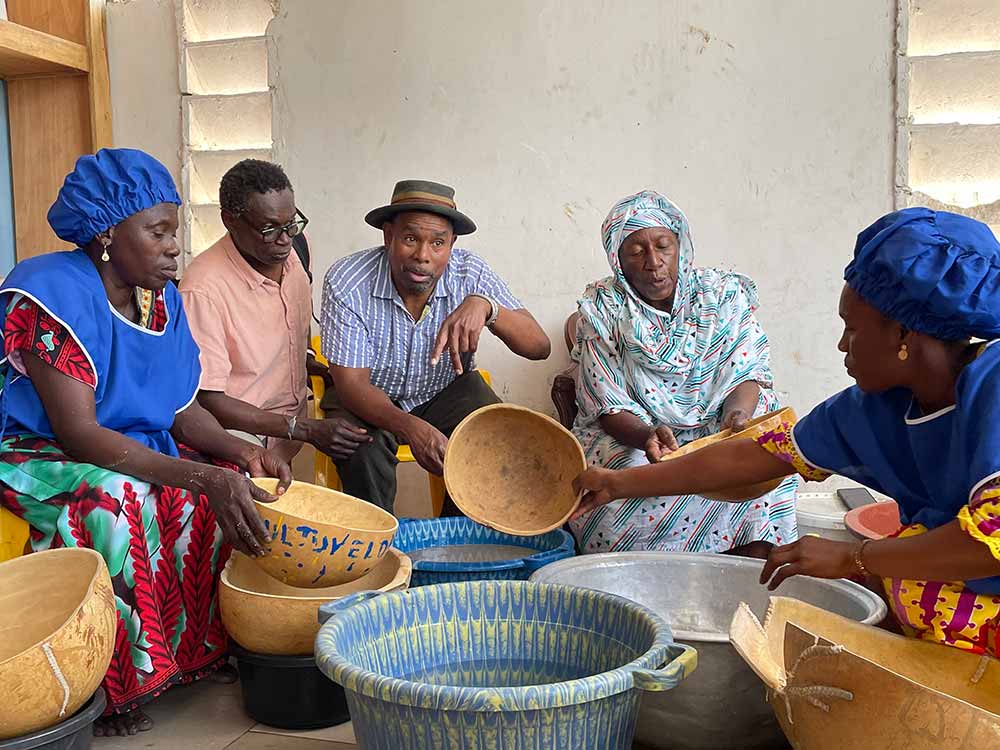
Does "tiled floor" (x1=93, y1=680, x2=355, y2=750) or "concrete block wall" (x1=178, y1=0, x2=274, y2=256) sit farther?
"concrete block wall" (x1=178, y1=0, x2=274, y2=256)

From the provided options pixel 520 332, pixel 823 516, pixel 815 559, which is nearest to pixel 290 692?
pixel 815 559

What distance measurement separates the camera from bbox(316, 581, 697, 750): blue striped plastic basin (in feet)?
5.20

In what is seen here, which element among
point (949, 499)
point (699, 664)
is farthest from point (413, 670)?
point (949, 499)

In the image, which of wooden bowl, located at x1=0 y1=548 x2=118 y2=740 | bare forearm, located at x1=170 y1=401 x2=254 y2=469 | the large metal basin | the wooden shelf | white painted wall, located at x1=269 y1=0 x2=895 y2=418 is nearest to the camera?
wooden bowl, located at x1=0 y1=548 x2=118 y2=740

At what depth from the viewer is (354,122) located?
14.8 ft

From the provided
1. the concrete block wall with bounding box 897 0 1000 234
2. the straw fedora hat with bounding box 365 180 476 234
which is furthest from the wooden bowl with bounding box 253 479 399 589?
the concrete block wall with bounding box 897 0 1000 234

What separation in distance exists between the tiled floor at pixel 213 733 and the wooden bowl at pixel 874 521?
1.47 meters

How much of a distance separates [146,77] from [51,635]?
3.57m

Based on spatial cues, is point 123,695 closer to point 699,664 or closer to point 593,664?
point 593,664

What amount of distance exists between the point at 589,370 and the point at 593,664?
1.47m

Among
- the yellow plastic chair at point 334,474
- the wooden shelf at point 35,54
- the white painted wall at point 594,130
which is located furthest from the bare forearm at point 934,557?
the wooden shelf at point 35,54

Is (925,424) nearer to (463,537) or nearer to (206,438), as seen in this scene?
(463,537)

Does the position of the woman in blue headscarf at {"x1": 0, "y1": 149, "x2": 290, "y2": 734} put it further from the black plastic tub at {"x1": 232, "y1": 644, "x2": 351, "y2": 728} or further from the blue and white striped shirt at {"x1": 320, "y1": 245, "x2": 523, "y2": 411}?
the blue and white striped shirt at {"x1": 320, "y1": 245, "x2": 523, "y2": 411}

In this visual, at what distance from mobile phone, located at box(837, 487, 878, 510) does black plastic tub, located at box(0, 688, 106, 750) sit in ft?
7.80
